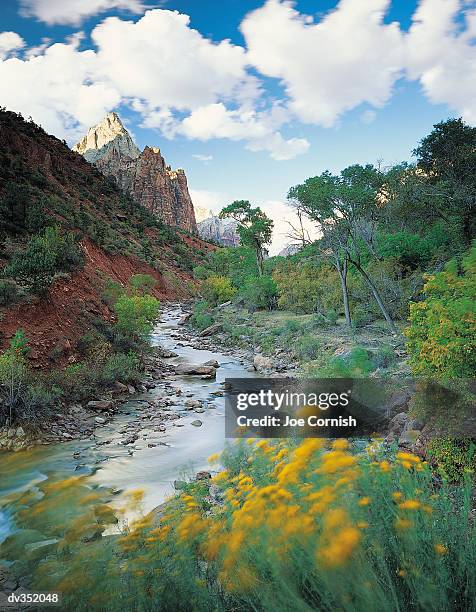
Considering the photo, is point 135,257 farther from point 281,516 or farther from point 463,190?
point 281,516

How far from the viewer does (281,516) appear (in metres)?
2.47

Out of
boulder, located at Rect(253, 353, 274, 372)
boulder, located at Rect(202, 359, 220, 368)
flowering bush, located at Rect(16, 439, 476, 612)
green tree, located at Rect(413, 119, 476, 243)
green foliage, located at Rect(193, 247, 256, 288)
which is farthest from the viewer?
green foliage, located at Rect(193, 247, 256, 288)

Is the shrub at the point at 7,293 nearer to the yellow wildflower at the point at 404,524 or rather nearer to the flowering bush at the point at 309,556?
the flowering bush at the point at 309,556

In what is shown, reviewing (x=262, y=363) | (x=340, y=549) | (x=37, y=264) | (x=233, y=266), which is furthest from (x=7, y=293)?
(x=233, y=266)

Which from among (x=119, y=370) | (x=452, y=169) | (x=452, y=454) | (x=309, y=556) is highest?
(x=452, y=169)

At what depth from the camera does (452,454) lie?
509cm

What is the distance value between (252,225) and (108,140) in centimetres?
11115

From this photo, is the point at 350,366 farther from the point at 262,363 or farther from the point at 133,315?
the point at 133,315

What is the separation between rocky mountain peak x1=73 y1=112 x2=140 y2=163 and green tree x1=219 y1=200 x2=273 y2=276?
309 ft

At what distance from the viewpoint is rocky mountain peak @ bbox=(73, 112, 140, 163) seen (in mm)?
121375

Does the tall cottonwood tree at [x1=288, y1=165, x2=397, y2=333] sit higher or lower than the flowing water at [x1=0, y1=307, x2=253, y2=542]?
higher

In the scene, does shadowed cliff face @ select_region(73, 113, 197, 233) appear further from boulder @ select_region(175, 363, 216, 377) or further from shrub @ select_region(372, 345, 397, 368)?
shrub @ select_region(372, 345, 397, 368)

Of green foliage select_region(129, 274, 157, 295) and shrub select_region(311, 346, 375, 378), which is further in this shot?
green foliage select_region(129, 274, 157, 295)

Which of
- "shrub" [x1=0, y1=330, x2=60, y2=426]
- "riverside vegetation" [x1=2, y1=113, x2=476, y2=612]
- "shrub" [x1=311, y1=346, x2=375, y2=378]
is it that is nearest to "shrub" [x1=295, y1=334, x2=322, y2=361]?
"riverside vegetation" [x1=2, y1=113, x2=476, y2=612]
